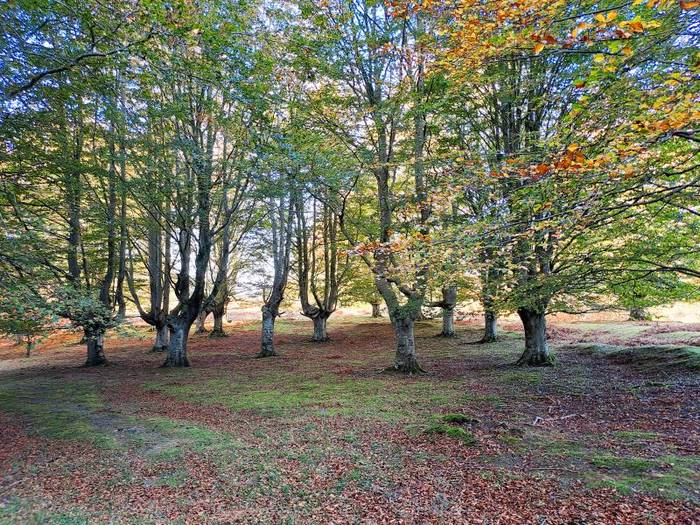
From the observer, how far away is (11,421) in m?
9.02

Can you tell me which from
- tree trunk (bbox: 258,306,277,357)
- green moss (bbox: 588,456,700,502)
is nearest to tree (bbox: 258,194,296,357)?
tree trunk (bbox: 258,306,277,357)

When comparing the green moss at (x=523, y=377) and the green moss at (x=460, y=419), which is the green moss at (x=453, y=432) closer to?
the green moss at (x=460, y=419)

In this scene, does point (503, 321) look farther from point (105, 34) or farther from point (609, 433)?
point (105, 34)

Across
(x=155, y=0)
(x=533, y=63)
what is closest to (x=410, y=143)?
(x=533, y=63)

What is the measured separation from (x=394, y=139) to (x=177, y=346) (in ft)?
43.0

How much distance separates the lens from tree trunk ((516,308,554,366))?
43.6 ft

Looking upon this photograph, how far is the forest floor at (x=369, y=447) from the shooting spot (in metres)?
4.55

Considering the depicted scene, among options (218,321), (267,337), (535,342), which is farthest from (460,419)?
(218,321)

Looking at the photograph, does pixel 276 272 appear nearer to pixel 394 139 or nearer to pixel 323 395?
pixel 394 139

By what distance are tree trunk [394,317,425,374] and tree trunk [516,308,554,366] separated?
12.6 ft

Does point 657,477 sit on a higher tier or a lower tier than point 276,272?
lower

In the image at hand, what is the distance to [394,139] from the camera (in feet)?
44.5

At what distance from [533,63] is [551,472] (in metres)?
11.1

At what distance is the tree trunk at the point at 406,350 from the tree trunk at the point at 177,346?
996cm
